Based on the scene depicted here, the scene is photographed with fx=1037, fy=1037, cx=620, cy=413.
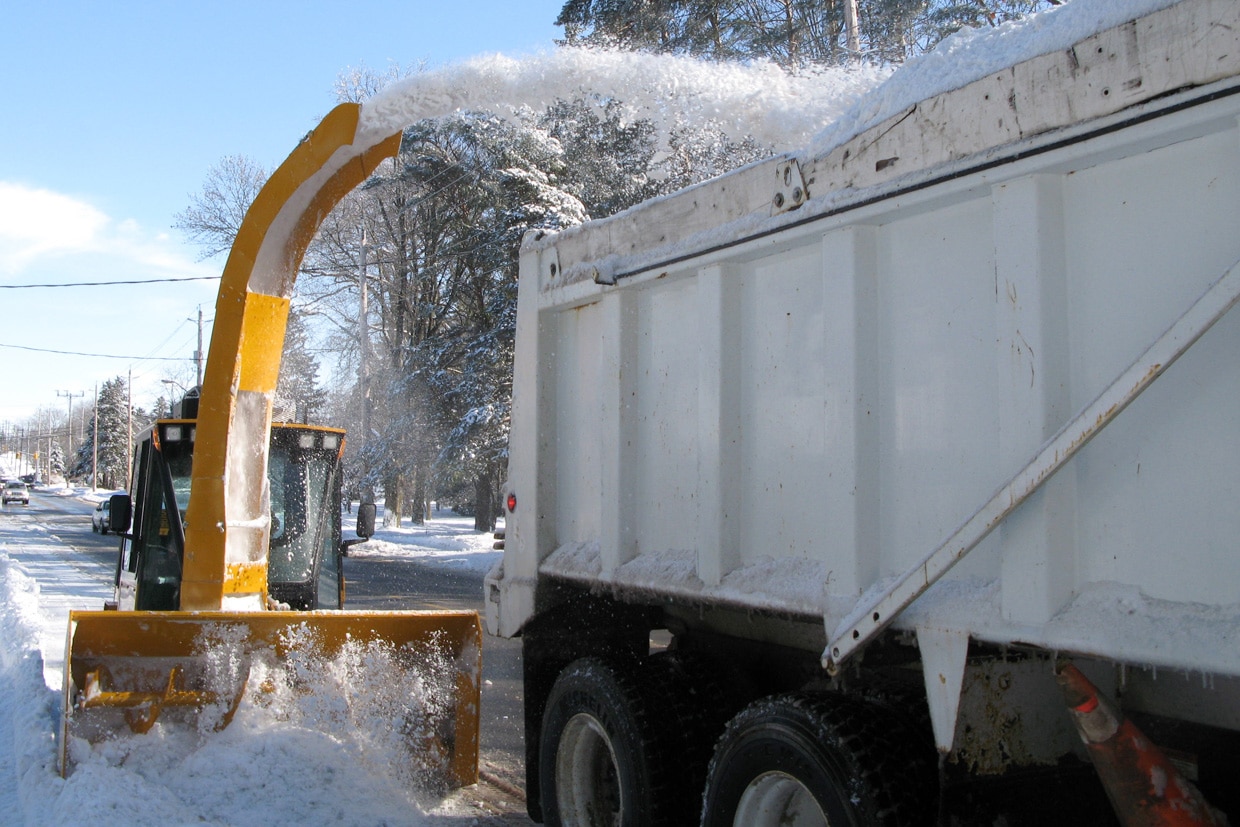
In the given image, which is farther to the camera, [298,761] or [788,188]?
[298,761]

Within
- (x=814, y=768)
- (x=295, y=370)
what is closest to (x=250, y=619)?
(x=814, y=768)

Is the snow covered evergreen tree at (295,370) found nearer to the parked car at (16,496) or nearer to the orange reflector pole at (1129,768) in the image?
the parked car at (16,496)

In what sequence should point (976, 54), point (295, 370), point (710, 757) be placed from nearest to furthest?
point (976, 54) < point (710, 757) < point (295, 370)

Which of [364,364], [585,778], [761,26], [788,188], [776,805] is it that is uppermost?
[761,26]

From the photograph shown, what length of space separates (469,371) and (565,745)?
21748 millimetres

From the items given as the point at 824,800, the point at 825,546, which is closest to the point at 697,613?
the point at 825,546

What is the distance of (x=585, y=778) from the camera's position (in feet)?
14.0

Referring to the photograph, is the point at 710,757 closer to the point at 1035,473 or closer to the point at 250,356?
the point at 1035,473

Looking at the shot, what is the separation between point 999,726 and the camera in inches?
106

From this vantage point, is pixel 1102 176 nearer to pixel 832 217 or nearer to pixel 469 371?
pixel 832 217

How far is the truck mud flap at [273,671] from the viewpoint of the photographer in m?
5.02

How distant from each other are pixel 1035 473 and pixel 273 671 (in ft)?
13.8

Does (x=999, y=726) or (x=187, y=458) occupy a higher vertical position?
(x=187, y=458)

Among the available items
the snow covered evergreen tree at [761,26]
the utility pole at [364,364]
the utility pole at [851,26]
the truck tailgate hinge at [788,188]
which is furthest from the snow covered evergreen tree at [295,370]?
the truck tailgate hinge at [788,188]
